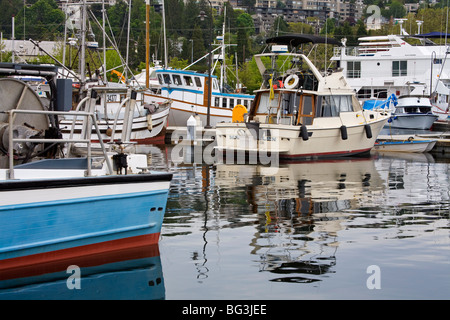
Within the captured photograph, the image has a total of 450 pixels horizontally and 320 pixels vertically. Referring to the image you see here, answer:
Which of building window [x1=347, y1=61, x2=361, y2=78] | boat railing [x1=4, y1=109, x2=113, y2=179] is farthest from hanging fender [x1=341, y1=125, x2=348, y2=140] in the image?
building window [x1=347, y1=61, x2=361, y2=78]

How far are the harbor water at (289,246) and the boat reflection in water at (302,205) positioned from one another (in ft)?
0.08

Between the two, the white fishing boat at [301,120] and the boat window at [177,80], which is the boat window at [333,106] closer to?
the white fishing boat at [301,120]

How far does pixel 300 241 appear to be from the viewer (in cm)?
1167

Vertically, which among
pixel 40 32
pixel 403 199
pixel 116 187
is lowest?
pixel 403 199

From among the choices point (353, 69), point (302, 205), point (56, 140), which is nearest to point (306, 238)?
point (302, 205)

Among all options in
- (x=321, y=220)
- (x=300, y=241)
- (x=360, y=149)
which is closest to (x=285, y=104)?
(x=360, y=149)

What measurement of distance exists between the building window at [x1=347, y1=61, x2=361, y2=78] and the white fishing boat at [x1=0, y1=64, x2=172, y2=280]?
156 ft

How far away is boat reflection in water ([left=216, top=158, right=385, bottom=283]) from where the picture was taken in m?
10.3

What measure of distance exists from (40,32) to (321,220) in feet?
337

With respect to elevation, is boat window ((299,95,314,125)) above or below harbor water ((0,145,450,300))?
above

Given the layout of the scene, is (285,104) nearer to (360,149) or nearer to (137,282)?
(360,149)

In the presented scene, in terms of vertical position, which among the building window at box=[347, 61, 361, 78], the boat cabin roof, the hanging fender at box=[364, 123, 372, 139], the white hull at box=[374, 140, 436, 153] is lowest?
the white hull at box=[374, 140, 436, 153]

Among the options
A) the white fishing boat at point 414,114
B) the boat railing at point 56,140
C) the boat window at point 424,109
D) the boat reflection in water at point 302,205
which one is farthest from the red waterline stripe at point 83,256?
the boat window at point 424,109

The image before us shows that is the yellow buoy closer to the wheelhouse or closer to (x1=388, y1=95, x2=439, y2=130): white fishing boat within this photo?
the wheelhouse
